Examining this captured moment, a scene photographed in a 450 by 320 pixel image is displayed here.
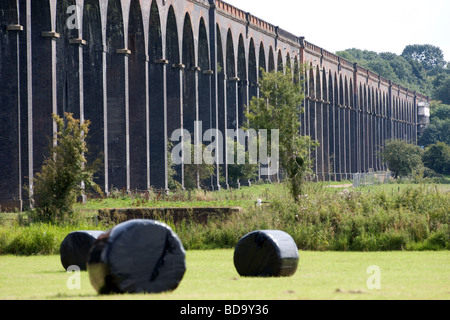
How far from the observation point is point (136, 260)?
9023 millimetres

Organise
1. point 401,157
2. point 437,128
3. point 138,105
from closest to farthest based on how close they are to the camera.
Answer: point 138,105 < point 401,157 < point 437,128

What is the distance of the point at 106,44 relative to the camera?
35906mm

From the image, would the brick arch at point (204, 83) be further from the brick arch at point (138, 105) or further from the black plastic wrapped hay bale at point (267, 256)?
the black plastic wrapped hay bale at point (267, 256)

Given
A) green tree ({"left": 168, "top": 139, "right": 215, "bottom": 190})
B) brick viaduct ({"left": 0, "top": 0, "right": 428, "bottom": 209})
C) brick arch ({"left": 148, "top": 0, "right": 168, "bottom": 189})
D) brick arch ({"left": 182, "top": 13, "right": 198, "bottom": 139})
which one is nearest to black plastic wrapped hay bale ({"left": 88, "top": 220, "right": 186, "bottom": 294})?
brick viaduct ({"left": 0, "top": 0, "right": 428, "bottom": 209})

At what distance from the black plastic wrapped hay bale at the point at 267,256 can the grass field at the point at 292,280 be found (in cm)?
22

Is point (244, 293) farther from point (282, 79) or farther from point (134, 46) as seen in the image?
point (134, 46)

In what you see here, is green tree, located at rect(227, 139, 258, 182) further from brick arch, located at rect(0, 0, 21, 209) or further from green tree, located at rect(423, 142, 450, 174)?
green tree, located at rect(423, 142, 450, 174)

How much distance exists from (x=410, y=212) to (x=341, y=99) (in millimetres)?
64816

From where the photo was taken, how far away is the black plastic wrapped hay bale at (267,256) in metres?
12.0

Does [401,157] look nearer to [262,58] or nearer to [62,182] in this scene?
[262,58]

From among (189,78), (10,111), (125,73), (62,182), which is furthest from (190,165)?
(62,182)

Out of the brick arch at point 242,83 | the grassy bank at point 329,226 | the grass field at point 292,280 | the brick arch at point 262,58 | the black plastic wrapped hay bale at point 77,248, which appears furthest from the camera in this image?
the brick arch at point 262,58

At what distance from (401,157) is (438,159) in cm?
823

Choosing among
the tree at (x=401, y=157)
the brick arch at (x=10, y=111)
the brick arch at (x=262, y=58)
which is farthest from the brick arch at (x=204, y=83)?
the tree at (x=401, y=157)
